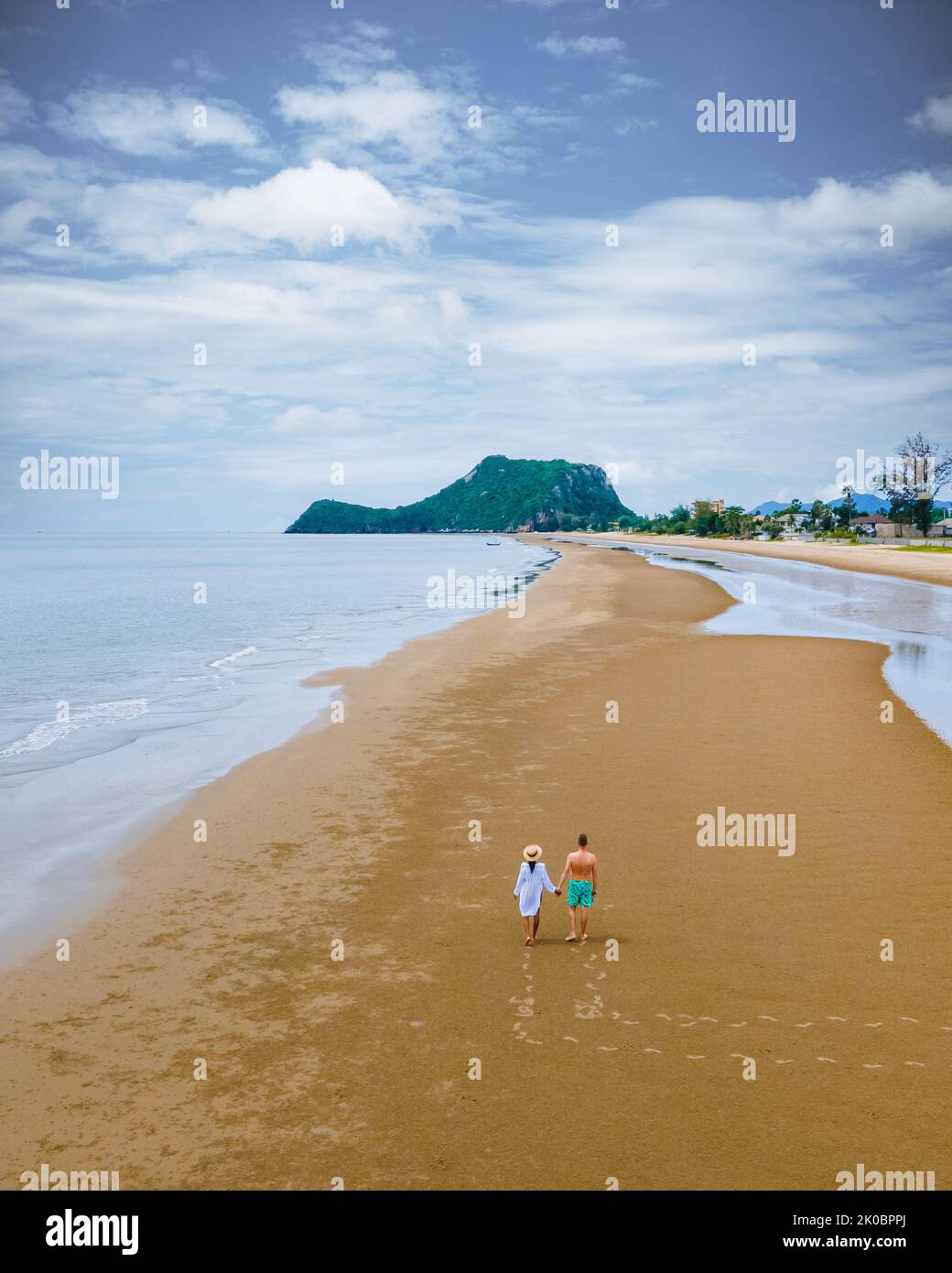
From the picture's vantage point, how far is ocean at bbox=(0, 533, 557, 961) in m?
14.6

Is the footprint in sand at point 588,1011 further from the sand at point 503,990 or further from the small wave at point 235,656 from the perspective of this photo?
the small wave at point 235,656

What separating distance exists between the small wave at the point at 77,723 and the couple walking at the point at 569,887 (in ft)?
50.3

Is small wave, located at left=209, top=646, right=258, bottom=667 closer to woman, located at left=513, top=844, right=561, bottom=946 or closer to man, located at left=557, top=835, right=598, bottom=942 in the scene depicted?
woman, located at left=513, top=844, right=561, bottom=946

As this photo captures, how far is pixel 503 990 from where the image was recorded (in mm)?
8938

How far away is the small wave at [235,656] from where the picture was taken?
114ft

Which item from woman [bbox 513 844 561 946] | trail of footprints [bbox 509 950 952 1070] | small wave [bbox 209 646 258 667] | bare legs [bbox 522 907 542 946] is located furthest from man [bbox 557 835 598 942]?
small wave [bbox 209 646 258 667]

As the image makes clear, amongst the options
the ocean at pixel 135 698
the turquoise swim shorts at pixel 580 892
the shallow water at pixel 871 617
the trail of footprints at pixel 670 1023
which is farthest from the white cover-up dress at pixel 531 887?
the shallow water at pixel 871 617

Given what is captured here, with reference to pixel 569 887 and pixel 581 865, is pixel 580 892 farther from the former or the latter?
pixel 581 865

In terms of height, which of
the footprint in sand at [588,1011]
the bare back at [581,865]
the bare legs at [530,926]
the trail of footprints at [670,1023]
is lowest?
the trail of footprints at [670,1023]

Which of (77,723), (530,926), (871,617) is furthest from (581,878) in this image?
(871,617)

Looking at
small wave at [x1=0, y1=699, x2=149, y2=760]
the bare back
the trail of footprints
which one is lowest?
the trail of footprints

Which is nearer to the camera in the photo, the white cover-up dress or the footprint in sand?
the footprint in sand

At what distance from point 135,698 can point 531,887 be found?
21431mm
